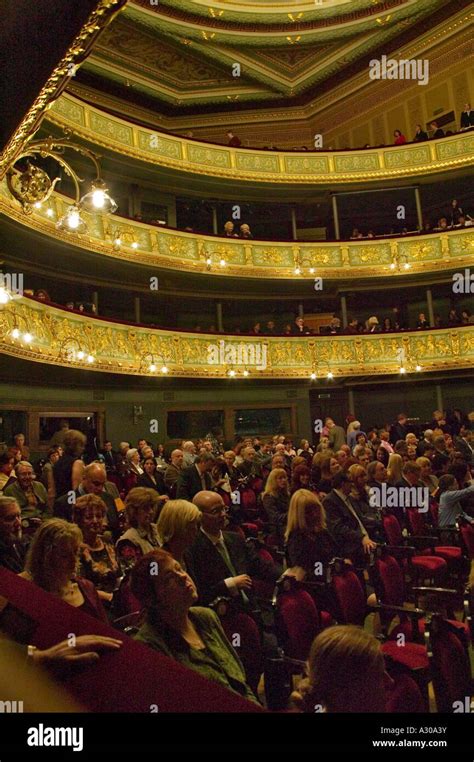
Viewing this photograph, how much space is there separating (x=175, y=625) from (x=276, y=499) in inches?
134

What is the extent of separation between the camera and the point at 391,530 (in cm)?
527

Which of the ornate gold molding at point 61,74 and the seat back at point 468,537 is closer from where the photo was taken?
the ornate gold molding at point 61,74

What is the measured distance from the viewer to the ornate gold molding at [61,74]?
1843 mm

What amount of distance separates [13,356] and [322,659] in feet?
27.7

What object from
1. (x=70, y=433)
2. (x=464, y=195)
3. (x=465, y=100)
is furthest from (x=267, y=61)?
(x=70, y=433)

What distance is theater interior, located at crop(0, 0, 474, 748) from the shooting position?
2.23 metres

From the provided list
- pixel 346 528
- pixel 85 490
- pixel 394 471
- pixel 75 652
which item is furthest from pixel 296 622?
pixel 394 471

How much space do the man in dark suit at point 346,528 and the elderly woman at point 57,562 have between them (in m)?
2.41

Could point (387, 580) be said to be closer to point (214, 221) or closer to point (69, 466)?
point (69, 466)

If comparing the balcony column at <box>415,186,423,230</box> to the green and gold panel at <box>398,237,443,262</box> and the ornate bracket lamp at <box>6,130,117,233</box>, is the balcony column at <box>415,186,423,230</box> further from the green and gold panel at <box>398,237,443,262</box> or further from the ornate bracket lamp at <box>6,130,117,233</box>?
the ornate bracket lamp at <box>6,130,117,233</box>

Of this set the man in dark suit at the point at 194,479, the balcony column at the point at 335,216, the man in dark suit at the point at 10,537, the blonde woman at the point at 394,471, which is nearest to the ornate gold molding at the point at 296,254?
the balcony column at the point at 335,216

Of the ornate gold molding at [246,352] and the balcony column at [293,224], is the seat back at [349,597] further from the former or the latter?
the balcony column at [293,224]

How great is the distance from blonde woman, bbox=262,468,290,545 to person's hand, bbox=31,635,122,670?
148 inches
